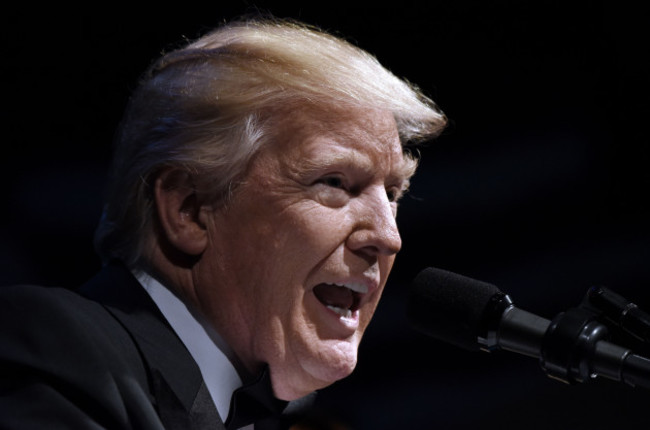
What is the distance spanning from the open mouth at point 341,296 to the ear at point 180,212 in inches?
9.4

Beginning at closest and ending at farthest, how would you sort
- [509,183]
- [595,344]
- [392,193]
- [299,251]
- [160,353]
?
1. [595,344]
2. [160,353]
3. [299,251]
4. [392,193]
5. [509,183]

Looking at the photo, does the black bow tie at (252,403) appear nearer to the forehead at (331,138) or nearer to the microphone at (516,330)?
the microphone at (516,330)

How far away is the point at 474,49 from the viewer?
102 inches

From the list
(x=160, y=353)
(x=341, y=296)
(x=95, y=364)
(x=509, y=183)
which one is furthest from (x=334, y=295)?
(x=509, y=183)

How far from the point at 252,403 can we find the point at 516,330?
0.56m

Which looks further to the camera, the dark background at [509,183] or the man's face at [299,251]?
the dark background at [509,183]

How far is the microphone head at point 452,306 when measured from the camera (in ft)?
4.45

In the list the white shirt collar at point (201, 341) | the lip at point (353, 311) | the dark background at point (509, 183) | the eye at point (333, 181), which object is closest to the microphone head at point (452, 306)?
the lip at point (353, 311)

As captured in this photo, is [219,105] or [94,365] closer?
[94,365]

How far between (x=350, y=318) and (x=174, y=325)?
0.33 m

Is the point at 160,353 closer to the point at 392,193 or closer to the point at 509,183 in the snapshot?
the point at 392,193

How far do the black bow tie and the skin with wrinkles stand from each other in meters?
0.02

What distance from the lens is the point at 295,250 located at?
151cm

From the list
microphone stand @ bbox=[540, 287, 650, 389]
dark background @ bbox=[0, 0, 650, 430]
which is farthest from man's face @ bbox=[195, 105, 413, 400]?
dark background @ bbox=[0, 0, 650, 430]
